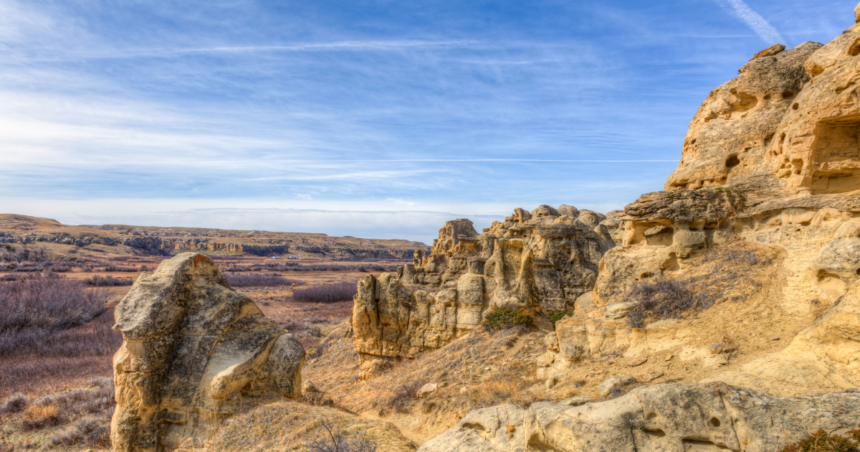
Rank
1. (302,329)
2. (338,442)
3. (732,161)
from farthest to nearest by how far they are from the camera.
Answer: (302,329)
(732,161)
(338,442)

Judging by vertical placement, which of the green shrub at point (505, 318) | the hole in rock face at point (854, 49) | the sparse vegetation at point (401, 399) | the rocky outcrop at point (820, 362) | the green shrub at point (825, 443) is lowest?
the sparse vegetation at point (401, 399)

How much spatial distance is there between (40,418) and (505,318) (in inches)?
464

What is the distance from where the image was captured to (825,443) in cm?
356

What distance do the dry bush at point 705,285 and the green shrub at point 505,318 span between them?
3.97 meters

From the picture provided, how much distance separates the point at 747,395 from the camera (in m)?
4.13

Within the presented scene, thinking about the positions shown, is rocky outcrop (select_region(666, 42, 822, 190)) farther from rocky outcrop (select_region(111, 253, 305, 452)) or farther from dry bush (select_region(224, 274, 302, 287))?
dry bush (select_region(224, 274, 302, 287))

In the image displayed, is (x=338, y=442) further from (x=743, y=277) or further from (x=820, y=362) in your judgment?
(x=743, y=277)

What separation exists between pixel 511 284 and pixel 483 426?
859 centimetres

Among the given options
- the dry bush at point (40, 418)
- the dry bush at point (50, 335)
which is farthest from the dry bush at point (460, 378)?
the dry bush at point (50, 335)

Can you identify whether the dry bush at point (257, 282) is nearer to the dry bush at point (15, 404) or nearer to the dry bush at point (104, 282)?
the dry bush at point (104, 282)

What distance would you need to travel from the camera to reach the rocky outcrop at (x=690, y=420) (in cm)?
382

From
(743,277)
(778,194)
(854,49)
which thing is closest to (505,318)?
(743,277)

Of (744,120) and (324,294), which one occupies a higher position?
(744,120)

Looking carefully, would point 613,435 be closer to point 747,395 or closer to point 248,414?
point 747,395
